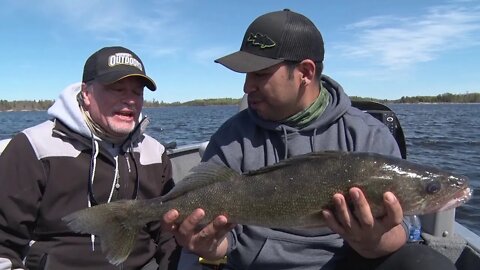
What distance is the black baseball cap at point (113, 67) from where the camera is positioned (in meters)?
3.88

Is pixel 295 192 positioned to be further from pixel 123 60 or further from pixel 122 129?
pixel 123 60

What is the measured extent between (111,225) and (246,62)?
157 centimetres

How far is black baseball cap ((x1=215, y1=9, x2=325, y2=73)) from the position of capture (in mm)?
3414

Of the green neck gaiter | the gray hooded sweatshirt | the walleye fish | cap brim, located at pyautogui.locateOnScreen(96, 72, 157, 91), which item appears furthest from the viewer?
cap brim, located at pyautogui.locateOnScreen(96, 72, 157, 91)

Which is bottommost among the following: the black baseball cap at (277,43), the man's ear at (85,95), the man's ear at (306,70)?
the man's ear at (85,95)

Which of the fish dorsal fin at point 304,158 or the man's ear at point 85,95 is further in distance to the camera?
the man's ear at point 85,95

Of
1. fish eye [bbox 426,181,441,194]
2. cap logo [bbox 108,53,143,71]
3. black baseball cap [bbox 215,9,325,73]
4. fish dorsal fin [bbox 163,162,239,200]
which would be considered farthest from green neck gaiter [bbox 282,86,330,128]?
cap logo [bbox 108,53,143,71]

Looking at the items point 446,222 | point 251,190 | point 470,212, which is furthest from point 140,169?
point 470,212

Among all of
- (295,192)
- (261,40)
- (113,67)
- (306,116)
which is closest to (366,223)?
(295,192)

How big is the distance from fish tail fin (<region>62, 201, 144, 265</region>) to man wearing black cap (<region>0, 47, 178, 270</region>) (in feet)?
1.96

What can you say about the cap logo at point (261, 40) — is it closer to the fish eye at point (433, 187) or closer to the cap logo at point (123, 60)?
the cap logo at point (123, 60)

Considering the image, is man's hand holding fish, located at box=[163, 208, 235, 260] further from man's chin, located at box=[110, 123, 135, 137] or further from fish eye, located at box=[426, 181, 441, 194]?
fish eye, located at box=[426, 181, 441, 194]

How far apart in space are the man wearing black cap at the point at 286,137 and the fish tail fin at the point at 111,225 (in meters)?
0.31

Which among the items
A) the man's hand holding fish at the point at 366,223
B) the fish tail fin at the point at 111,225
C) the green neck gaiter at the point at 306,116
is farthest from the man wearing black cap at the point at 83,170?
the man's hand holding fish at the point at 366,223
